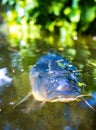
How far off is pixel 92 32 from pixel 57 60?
4029mm

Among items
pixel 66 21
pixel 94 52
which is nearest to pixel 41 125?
pixel 94 52

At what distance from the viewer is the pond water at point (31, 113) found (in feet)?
9.86

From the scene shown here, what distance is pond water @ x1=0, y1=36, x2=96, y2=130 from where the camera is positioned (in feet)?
9.86

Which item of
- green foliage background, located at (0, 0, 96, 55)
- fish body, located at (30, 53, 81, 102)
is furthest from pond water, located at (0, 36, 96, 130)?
green foliage background, located at (0, 0, 96, 55)

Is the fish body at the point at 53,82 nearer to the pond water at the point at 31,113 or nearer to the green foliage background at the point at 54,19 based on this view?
the pond water at the point at 31,113

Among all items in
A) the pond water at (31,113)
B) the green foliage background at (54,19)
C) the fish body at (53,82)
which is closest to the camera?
the pond water at (31,113)

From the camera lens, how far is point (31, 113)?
10.6 ft

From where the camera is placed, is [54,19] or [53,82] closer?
[53,82]

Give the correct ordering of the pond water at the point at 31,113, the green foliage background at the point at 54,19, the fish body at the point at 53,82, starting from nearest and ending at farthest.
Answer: the pond water at the point at 31,113, the fish body at the point at 53,82, the green foliage background at the point at 54,19

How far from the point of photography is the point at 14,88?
12.7 ft

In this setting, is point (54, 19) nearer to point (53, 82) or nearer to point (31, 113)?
point (53, 82)

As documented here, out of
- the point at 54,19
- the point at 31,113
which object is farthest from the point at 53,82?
the point at 54,19

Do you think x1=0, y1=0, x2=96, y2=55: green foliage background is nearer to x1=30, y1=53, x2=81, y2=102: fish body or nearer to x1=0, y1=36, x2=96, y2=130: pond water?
x1=0, y1=36, x2=96, y2=130: pond water

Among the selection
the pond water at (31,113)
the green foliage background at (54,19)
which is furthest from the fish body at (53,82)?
the green foliage background at (54,19)
